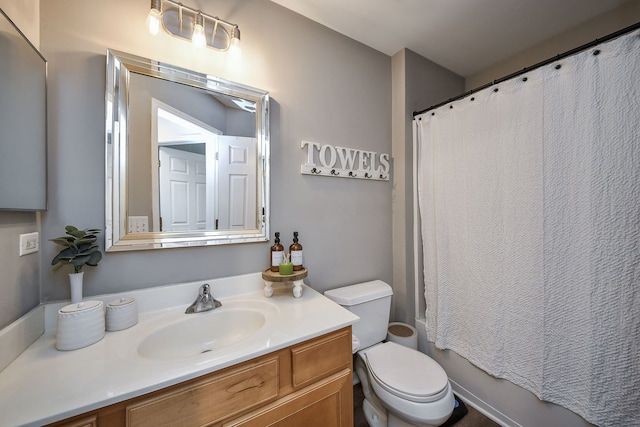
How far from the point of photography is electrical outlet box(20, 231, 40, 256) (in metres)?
0.81

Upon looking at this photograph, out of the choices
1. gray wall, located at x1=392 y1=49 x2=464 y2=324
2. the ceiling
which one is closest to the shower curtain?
gray wall, located at x1=392 y1=49 x2=464 y2=324

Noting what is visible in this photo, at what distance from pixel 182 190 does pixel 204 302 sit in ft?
1.85

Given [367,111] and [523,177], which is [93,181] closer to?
[367,111]

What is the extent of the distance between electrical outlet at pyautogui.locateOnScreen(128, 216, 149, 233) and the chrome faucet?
38 centimetres

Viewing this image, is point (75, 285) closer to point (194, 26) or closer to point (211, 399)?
point (211, 399)

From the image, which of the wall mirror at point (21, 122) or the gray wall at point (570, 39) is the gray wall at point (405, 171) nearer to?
the gray wall at point (570, 39)

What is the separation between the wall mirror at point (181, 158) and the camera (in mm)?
1009

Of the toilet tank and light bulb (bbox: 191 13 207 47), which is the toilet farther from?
light bulb (bbox: 191 13 207 47)

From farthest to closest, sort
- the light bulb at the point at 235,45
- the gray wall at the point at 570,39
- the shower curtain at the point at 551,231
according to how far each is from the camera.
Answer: the gray wall at the point at 570,39 < the light bulb at the point at 235,45 < the shower curtain at the point at 551,231

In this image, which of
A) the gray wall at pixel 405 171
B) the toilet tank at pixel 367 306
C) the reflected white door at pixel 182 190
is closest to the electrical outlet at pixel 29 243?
the reflected white door at pixel 182 190

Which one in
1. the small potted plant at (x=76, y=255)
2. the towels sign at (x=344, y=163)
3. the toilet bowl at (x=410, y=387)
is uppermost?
the towels sign at (x=344, y=163)

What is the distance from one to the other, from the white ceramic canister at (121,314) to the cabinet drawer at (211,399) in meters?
0.41

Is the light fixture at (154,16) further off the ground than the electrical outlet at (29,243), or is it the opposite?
the light fixture at (154,16)

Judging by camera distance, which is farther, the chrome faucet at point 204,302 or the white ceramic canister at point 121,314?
the chrome faucet at point 204,302
